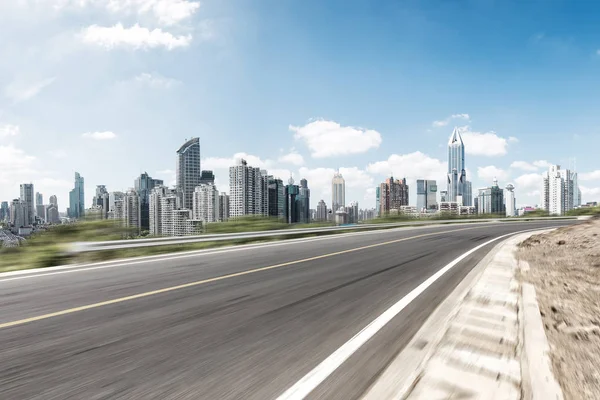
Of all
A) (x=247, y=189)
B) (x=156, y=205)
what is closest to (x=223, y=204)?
(x=247, y=189)

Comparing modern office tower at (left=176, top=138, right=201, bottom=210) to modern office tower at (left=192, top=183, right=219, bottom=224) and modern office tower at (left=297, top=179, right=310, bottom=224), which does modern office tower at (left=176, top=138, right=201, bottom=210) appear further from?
modern office tower at (left=192, top=183, right=219, bottom=224)

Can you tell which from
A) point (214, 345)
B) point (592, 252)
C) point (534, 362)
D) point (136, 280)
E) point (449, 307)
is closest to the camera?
point (534, 362)

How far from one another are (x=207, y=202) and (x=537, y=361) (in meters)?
39.9

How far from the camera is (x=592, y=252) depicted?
9.73 m

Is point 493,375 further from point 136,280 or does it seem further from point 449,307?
point 136,280

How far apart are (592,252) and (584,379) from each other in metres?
9.73

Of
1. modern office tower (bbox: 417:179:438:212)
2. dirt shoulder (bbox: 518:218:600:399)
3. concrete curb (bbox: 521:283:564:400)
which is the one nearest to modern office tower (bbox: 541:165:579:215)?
modern office tower (bbox: 417:179:438:212)

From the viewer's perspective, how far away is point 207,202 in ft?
132

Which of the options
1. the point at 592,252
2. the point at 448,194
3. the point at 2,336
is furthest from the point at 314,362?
the point at 448,194

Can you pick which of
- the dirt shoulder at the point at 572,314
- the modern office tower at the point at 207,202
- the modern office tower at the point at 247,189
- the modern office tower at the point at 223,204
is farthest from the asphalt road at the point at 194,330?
the modern office tower at the point at 207,202

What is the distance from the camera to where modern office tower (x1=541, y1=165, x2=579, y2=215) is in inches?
4035

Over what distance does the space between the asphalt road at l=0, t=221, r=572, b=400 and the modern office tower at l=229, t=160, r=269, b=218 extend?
87.2 ft

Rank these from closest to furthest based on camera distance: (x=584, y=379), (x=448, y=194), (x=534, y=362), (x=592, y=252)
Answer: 1. (x=584, y=379)
2. (x=534, y=362)
3. (x=592, y=252)
4. (x=448, y=194)

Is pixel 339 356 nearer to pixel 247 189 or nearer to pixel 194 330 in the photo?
pixel 194 330
